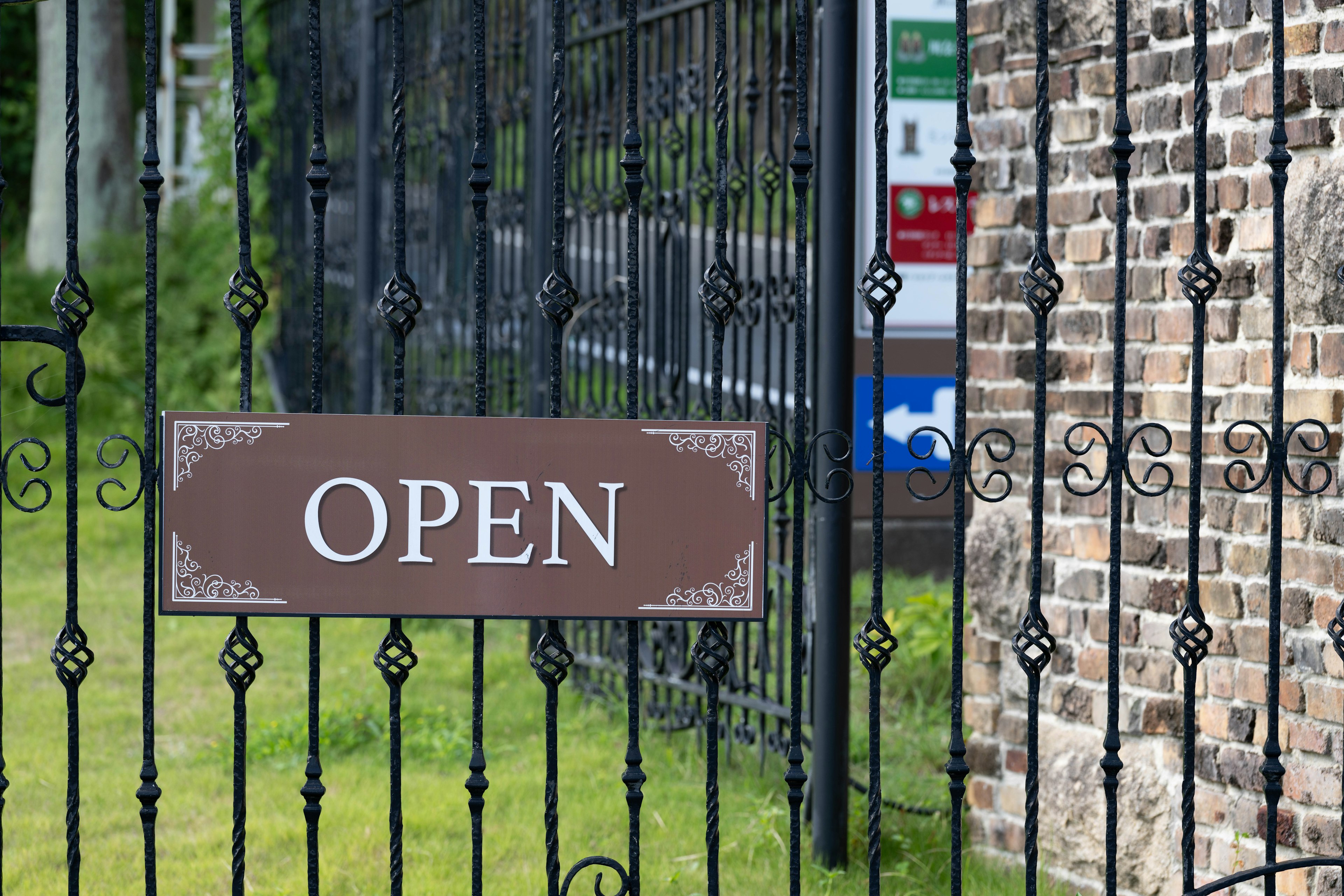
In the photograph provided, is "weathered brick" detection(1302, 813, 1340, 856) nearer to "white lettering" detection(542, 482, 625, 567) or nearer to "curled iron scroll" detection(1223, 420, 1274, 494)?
"curled iron scroll" detection(1223, 420, 1274, 494)

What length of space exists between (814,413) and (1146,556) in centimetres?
105

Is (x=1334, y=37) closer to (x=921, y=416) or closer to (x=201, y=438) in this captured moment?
(x=921, y=416)

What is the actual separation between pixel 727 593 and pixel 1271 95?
5.97ft

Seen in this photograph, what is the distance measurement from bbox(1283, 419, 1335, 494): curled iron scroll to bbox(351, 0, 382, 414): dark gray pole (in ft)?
18.8

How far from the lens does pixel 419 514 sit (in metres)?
2.34

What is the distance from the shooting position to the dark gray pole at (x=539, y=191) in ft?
19.0

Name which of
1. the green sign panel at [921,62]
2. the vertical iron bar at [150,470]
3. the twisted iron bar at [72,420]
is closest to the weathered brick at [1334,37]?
the green sign panel at [921,62]

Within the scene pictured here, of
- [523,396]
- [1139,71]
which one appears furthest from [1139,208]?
[523,396]

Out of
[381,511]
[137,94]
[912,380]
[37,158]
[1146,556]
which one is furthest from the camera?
[137,94]

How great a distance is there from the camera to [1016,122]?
3.73 metres

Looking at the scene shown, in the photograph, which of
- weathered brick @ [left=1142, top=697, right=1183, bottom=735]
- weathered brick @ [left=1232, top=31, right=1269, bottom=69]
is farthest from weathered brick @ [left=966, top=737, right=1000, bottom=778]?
weathered brick @ [left=1232, top=31, right=1269, bottom=69]

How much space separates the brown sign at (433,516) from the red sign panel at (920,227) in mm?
2432

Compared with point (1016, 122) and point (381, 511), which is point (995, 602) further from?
point (381, 511)

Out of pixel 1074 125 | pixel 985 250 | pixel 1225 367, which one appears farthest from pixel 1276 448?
pixel 985 250
